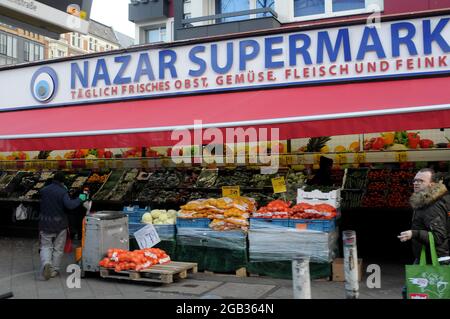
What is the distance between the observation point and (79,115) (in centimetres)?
921

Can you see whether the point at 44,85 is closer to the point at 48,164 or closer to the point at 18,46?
the point at 48,164

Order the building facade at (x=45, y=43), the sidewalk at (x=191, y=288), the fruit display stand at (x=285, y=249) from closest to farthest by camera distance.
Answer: the sidewalk at (x=191, y=288)
the fruit display stand at (x=285, y=249)
the building facade at (x=45, y=43)

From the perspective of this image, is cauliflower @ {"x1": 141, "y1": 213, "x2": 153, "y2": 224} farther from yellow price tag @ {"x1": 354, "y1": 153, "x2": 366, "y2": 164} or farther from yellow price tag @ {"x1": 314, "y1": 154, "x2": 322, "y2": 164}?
yellow price tag @ {"x1": 354, "y1": 153, "x2": 366, "y2": 164}

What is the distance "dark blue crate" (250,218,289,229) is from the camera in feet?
25.8

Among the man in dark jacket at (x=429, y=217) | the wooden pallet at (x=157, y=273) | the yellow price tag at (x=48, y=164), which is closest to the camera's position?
the man in dark jacket at (x=429, y=217)

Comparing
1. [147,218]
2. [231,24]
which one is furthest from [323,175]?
[231,24]

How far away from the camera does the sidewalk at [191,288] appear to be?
6.82m

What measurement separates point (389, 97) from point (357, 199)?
3339mm

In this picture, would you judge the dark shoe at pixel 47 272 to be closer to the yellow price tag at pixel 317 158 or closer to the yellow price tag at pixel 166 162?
the yellow price tag at pixel 166 162

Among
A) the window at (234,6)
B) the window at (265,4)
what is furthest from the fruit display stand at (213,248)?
the window at (234,6)

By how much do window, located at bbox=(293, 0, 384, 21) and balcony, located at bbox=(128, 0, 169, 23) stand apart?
42.5 feet

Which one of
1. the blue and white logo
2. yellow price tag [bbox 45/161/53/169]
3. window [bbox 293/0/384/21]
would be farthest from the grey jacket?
window [bbox 293/0/384/21]

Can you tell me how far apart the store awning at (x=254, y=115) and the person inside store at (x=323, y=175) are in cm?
236
